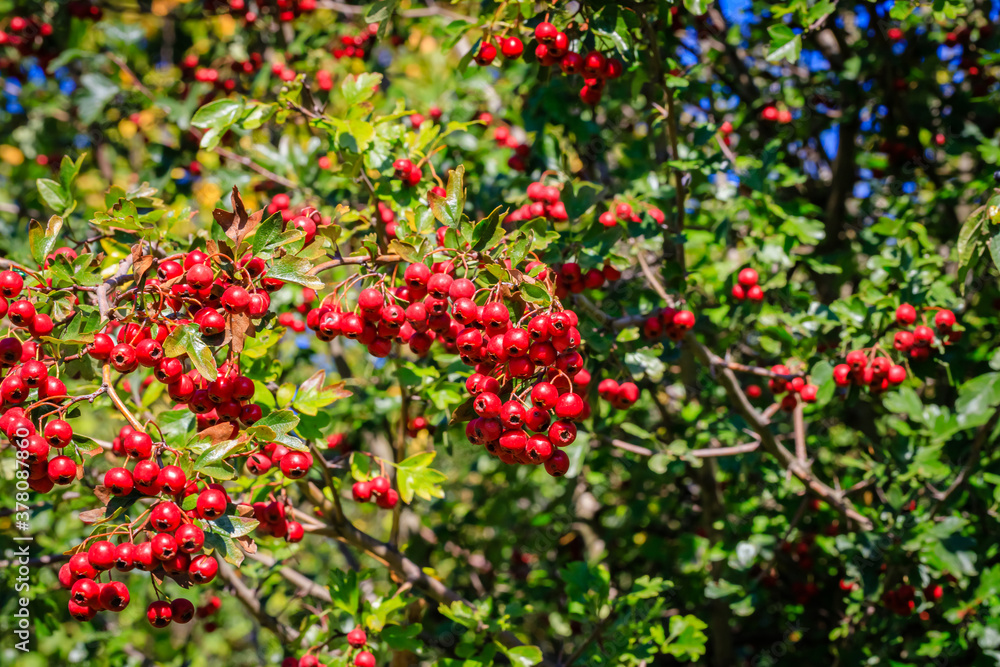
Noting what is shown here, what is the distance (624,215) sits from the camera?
2619 millimetres

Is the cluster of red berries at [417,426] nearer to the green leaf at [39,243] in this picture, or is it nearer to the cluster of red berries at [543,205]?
the cluster of red berries at [543,205]

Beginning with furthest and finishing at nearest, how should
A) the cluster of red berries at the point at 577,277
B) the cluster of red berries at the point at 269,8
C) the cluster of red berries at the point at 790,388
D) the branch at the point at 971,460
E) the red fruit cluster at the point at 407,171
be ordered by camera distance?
the cluster of red berries at the point at 269,8
the cluster of red berries at the point at 790,388
the branch at the point at 971,460
the red fruit cluster at the point at 407,171
the cluster of red berries at the point at 577,277

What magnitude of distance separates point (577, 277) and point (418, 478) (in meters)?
0.88

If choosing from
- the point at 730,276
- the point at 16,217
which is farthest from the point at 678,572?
the point at 16,217

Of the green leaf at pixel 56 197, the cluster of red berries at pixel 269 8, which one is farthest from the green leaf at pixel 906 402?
the cluster of red berries at pixel 269 8

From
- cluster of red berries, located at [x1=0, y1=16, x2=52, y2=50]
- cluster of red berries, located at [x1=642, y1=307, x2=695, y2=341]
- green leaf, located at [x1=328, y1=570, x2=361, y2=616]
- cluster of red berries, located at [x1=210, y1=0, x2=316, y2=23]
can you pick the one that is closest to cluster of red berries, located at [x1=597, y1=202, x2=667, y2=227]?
cluster of red berries, located at [x1=642, y1=307, x2=695, y2=341]

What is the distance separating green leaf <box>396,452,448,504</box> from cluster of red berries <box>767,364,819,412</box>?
136 centimetres

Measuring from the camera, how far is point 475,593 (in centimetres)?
383

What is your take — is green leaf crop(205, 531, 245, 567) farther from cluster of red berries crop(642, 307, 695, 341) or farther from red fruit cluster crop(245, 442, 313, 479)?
cluster of red berries crop(642, 307, 695, 341)

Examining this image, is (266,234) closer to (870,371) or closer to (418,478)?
(418,478)

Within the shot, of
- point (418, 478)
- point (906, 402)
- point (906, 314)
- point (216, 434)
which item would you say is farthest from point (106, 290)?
point (906, 402)

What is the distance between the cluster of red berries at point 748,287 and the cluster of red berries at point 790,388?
31 cm

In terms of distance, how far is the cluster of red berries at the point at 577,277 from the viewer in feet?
7.61

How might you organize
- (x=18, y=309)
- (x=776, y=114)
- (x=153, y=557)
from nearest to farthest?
(x=153, y=557) < (x=18, y=309) < (x=776, y=114)
